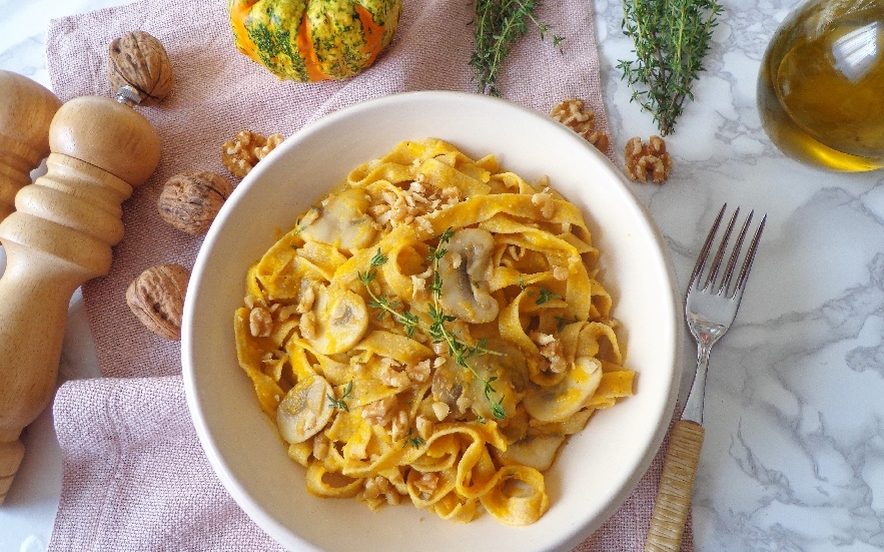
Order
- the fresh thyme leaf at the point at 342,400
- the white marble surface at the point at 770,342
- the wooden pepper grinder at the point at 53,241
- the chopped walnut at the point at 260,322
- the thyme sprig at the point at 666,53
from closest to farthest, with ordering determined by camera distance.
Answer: the fresh thyme leaf at the point at 342,400 → the chopped walnut at the point at 260,322 → the white marble surface at the point at 770,342 → the wooden pepper grinder at the point at 53,241 → the thyme sprig at the point at 666,53

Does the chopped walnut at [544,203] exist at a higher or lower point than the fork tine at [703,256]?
higher

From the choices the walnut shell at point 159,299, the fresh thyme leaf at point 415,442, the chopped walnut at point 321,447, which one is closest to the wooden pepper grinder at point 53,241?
the walnut shell at point 159,299

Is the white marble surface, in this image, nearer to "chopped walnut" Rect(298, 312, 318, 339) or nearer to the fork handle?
the fork handle

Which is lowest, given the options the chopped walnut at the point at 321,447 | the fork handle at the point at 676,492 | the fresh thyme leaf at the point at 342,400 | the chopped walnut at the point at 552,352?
the fork handle at the point at 676,492

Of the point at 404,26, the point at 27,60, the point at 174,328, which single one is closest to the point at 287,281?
the point at 174,328

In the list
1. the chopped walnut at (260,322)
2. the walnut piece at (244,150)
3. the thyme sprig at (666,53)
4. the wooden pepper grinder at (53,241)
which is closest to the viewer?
the chopped walnut at (260,322)

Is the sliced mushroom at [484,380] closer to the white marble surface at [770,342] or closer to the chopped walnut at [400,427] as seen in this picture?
the chopped walnut at [400,427]

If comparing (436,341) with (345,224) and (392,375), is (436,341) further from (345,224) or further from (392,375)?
(345,224)
